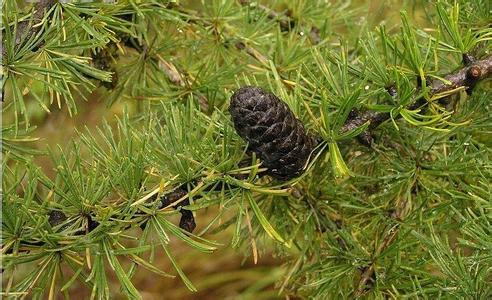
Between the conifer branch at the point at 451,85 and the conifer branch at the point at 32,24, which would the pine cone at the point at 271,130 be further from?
the conifer branch at the point at 32,24

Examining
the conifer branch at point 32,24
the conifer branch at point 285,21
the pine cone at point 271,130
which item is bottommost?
the conifer branch at point 285,21

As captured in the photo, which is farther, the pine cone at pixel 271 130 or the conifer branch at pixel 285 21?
the conifer branch at pixel 285 21

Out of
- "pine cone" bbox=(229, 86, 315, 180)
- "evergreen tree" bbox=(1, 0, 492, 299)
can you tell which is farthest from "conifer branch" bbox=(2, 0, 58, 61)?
"pine cone" bbox=(229, 86, 315, 180)

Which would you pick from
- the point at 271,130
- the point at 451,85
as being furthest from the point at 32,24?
the point at 451,85

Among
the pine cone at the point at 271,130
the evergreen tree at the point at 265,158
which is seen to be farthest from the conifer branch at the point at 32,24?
the pine cone at the point at 271,130

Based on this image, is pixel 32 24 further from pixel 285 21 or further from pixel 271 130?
pixel 285 21

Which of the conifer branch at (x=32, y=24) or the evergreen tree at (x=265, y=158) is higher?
the conifer branch at (x=32, y=24)

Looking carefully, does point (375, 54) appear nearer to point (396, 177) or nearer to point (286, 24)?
point (396, 177)

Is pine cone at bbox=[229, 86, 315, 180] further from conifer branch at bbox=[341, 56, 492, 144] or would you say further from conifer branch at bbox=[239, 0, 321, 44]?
conifer branch at bbox=[239, 0, 321, 44]
